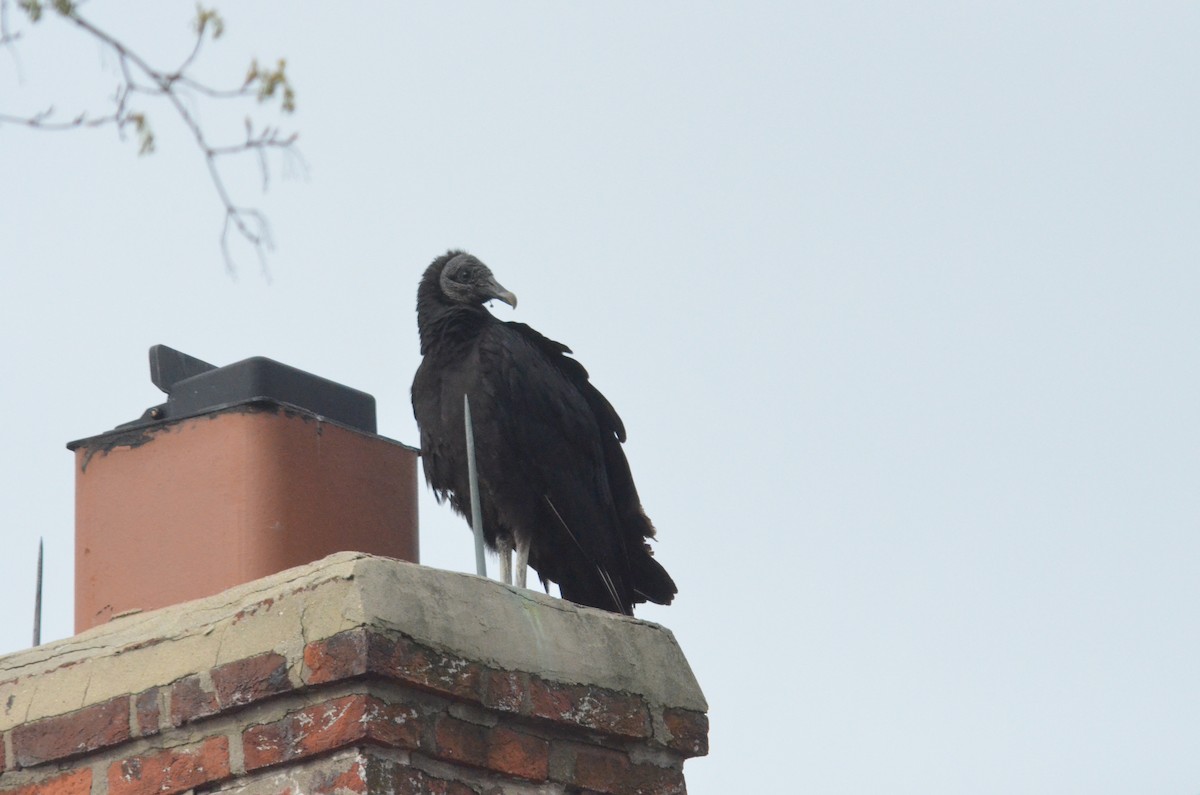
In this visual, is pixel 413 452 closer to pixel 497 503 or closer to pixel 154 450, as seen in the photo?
pixel 154 450

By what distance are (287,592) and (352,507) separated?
58 cm

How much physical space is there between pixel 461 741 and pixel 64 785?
Answer: 612mm

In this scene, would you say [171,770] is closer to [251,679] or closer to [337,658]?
[251,679]

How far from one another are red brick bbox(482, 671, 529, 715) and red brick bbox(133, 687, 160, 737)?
48 centimetres

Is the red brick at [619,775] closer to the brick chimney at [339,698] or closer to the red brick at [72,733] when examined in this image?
the brick chimney at [339,698]

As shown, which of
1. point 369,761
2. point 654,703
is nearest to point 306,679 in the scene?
point 369,761

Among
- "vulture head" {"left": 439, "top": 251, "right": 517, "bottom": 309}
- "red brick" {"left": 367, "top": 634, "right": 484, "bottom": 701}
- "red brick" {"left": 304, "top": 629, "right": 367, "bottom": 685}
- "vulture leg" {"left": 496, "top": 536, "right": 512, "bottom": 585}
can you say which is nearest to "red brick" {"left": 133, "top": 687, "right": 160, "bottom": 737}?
"red brick" {"left": 304, "top": 629, "right": 367, "bottom": 685}

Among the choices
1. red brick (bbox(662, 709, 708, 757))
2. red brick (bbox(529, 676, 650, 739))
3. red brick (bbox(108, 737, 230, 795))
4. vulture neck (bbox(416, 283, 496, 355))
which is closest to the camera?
red brick (bbox(108, 737, 230, 795))

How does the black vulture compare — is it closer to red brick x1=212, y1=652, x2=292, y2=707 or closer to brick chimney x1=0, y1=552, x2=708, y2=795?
brick chimney x1=0, y1=552, x2=708, y2=795

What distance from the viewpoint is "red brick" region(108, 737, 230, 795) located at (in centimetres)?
246

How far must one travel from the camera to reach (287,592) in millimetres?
2510

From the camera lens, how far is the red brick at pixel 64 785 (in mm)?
2561

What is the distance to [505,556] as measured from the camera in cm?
467

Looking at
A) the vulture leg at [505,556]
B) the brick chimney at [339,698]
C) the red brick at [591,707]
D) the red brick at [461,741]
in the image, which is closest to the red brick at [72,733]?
the brick chimney at [339,698]
